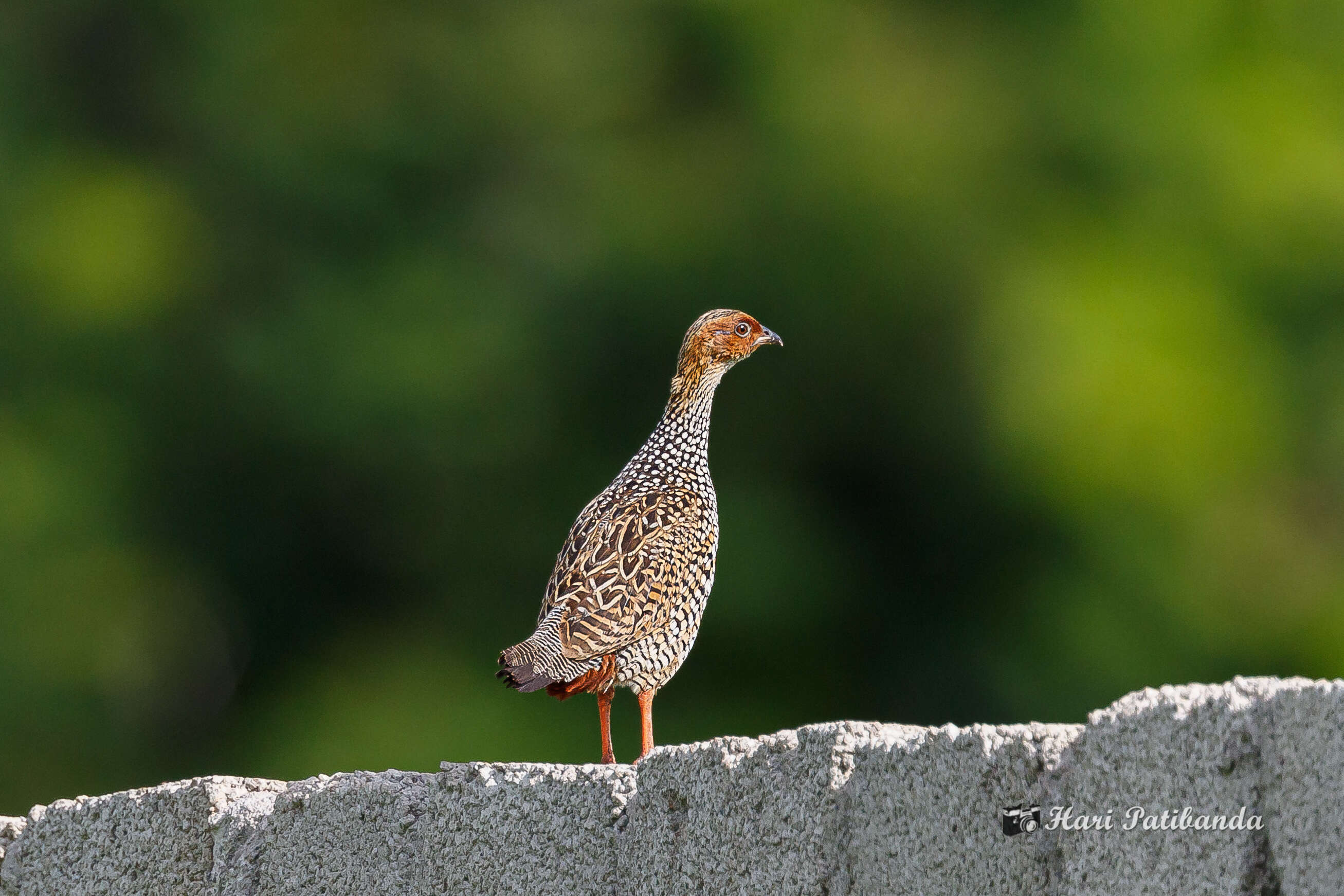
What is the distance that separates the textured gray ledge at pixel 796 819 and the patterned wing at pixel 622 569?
865 millimetres

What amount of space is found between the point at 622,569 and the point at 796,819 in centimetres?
168

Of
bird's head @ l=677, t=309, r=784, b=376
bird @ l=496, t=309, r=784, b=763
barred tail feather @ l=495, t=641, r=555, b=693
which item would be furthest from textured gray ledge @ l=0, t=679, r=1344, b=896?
bird's head @ l=677, t=309, r=784, b=376

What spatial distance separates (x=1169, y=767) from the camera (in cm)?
210

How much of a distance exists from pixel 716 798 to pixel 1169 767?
2.71 ft

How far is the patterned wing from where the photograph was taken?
404 centimetres

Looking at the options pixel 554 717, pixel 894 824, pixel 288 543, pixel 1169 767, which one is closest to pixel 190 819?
pixel 894 824

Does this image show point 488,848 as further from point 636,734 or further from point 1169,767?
point 636,734

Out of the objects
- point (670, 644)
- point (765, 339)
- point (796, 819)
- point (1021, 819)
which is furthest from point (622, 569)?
point (1021, 819)

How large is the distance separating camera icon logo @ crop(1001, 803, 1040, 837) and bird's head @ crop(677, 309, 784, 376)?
242 cm

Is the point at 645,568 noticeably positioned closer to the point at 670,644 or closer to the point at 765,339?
the point at 670,644

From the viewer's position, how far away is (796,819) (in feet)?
8.41
